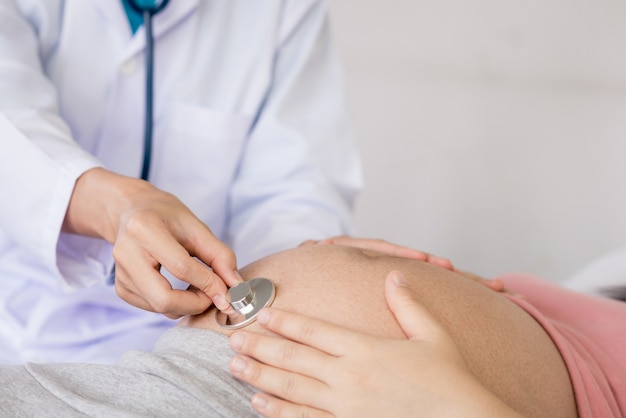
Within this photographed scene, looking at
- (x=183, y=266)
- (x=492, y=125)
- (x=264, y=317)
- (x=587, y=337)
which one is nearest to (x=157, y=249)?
(x=183, y=266)

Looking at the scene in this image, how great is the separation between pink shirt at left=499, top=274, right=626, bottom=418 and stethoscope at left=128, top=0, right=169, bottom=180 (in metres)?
0.59

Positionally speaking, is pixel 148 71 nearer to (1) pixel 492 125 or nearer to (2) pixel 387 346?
(2) pixel 387 346

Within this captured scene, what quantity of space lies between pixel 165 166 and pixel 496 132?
1.20m

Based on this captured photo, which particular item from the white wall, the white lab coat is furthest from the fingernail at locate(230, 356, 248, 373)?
the white wall

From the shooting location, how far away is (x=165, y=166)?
1.26 m

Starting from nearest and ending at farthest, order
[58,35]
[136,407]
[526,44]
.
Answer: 1. [136,407]
2. [58,35]
3. [526,44]

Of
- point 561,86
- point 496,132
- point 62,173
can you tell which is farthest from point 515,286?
point 561,86

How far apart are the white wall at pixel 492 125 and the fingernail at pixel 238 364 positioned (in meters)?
1.30

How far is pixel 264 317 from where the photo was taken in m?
0.80

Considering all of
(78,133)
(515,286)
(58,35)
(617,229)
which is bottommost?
(617,229)

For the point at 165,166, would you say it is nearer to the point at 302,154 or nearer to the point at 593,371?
the point at 302,154

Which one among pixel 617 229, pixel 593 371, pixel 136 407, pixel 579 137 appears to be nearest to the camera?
pixel 136 407

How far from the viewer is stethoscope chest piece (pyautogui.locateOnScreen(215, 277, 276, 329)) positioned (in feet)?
2.74

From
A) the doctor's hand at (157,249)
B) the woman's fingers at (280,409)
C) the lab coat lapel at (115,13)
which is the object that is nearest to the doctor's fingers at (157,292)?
the doctor's hand at (157,249)
